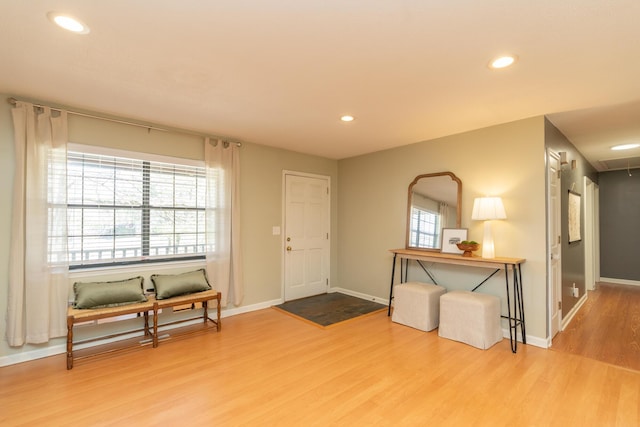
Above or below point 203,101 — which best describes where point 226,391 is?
below

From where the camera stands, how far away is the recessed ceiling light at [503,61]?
79.7 inches

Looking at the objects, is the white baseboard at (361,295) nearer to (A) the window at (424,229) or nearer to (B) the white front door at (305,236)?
(B) the white front door at (305,236)

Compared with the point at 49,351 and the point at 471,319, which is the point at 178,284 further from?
the point at 471,319

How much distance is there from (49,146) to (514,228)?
4.80 meters

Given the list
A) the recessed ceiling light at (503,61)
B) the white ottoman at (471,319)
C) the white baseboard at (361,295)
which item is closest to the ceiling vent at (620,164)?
the white ottoman at (471,319)

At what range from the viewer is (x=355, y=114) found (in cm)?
318

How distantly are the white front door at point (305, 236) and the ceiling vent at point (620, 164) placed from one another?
16.5 feet

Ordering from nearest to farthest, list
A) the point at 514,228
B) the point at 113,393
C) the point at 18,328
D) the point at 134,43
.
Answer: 1. the point at 134,43
2. the point at 113,393
3. the point at 18,328
4. the point at 514,228

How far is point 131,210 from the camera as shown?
11.1 ft

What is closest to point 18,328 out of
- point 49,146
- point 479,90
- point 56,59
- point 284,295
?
point 49,146

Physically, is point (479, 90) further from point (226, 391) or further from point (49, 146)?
point (49, 146)

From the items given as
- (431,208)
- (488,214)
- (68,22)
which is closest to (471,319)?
(488,214)

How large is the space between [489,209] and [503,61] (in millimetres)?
1709

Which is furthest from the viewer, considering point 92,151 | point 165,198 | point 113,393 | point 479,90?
point 165,198
